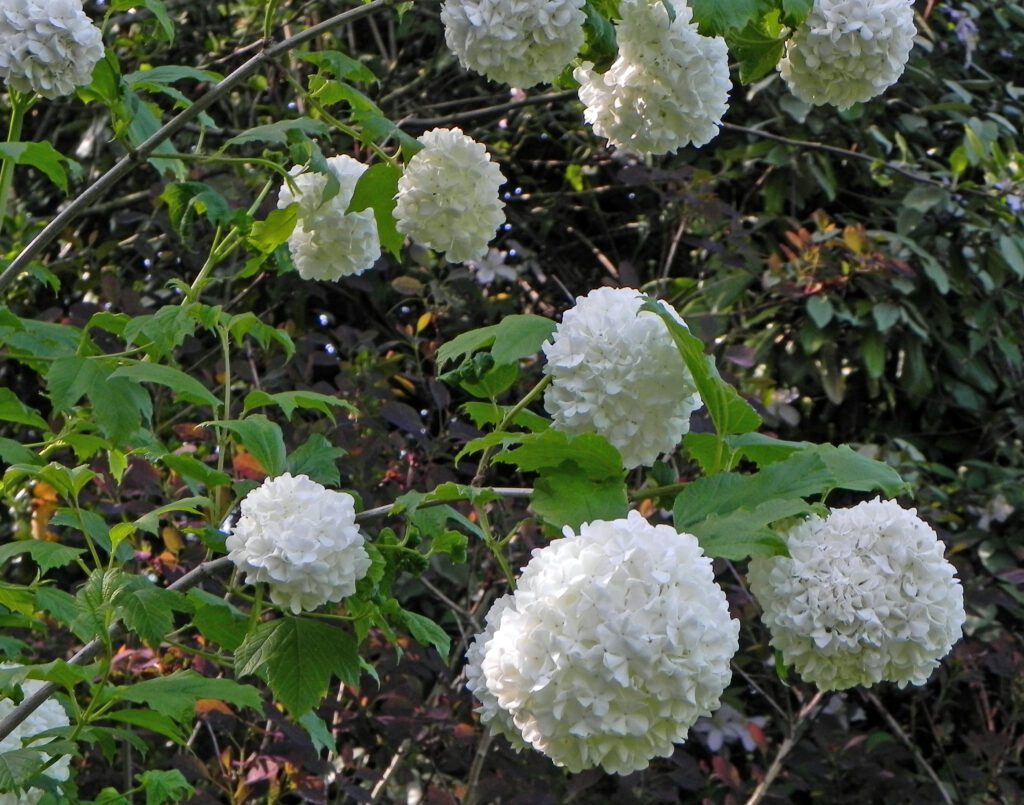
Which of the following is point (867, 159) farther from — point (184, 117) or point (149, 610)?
point (149, 610)

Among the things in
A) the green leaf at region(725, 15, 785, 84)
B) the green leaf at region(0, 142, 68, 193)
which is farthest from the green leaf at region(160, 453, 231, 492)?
the green leaf at region(725, 15, 785, 84)

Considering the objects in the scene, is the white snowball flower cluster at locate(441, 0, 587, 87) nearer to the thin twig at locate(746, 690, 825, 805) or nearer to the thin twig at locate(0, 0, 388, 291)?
the thin twig at locate(0, 0, 388, 291)

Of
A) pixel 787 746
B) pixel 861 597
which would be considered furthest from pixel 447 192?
pixel 787 746

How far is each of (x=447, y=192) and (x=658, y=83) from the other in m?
0.30

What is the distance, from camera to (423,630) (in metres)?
1.56

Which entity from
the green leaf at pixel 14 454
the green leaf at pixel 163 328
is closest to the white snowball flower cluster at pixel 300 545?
the green leaf at pixel 163 328

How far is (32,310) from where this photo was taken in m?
3.86

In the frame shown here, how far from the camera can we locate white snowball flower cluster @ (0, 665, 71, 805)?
158 centimetres

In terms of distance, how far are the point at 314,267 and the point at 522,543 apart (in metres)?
1.16

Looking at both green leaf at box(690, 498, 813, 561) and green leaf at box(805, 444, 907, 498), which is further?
green leaf at box(805, 444, 907, 498)

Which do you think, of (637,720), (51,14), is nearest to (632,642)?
(637,720)

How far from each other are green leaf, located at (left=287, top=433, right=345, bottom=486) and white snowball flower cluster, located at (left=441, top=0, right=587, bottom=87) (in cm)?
49

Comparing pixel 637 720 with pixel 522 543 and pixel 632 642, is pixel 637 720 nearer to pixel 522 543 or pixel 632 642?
pixel 632 642

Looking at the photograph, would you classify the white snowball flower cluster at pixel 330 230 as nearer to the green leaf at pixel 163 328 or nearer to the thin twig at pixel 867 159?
the green leaf at pixel 163 328
